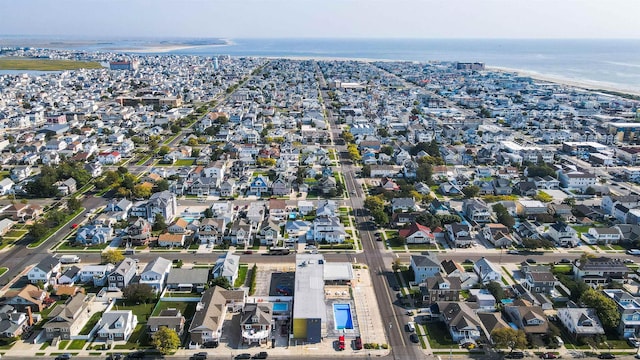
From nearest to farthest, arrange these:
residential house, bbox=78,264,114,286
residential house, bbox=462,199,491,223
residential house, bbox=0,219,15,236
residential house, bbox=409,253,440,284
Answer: residential house, bbox=78,264,114,286
residential house, bbox=409,253,440,284
residential house, bbox=0,219,15,236
residential house, bbox=462,199,491,223

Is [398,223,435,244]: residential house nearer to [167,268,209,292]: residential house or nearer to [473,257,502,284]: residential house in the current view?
[473,257,502,284]: residential house

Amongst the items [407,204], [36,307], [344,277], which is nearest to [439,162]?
[407,204]

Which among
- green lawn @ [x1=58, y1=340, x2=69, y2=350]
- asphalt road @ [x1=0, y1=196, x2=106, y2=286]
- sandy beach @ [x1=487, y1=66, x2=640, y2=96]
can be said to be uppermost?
sandy beach @ [x1=487, y1=66, x2=640, y2=96]

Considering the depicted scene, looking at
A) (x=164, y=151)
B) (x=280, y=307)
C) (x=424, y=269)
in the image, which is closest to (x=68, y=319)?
(x=280, y=307)

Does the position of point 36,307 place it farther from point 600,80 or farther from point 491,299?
point 600,80

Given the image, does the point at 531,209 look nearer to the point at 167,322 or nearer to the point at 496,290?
the point at 496,290


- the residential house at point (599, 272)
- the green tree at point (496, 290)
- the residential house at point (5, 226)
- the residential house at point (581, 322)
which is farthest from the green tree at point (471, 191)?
the residential house at point (5, 226)

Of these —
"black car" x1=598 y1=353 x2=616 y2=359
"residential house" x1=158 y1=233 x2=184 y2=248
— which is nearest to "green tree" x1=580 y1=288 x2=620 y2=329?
"black car" x1=598 y1=353 x2=616 y2=359
